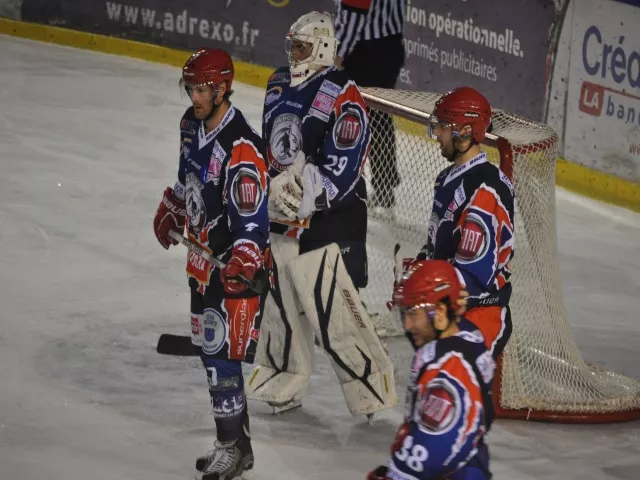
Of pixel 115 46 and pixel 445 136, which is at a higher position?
pixel 445 136

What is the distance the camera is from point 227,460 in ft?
14.1

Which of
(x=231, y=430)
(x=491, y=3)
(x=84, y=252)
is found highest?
(x=491, y=3)

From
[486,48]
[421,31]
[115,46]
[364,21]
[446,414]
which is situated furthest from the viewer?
[115,46]

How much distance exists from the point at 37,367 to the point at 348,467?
1387mm

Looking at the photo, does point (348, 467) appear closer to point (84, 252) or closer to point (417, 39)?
Result: point (84, 252)

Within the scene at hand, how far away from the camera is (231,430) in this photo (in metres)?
4.28

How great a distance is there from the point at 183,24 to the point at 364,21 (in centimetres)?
309

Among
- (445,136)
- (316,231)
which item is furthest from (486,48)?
(445,136)

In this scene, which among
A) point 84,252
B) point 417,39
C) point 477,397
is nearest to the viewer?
point 477,397

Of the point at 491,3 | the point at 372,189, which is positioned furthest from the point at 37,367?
the point at 491,3

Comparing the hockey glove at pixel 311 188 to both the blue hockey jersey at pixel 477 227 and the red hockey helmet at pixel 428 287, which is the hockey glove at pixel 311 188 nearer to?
the blue hockey jersey at pixel 477 227

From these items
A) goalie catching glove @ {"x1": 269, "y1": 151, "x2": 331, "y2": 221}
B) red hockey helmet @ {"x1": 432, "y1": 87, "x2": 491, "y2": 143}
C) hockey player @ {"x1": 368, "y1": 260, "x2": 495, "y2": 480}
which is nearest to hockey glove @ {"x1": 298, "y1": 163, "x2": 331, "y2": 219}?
goalie catching glove @ {"x1": 269, "y1": 151, "x2": 331, "y2": 221}

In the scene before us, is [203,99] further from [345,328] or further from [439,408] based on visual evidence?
[439,408]

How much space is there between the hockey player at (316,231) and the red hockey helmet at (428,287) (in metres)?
1.66
